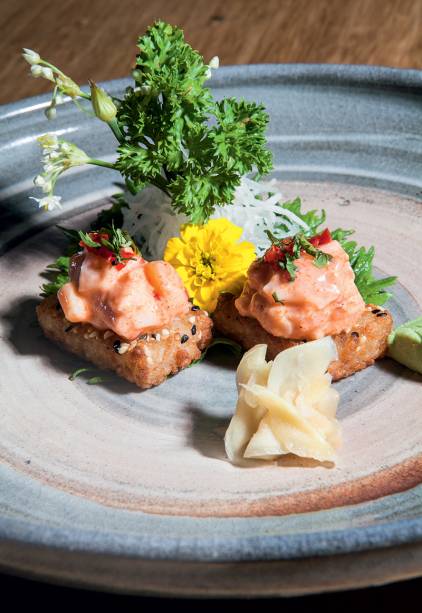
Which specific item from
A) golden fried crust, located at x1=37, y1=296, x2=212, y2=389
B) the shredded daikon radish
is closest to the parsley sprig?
the shredded daikon radish

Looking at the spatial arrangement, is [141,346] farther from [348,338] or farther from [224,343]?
[348,338]

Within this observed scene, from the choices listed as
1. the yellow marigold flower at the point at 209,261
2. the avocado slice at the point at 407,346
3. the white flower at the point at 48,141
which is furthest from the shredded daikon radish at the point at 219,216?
the avocado slice at the point at 407,346

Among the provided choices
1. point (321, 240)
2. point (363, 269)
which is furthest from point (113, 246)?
point (363, 269)

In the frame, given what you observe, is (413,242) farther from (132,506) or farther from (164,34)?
(132,506)

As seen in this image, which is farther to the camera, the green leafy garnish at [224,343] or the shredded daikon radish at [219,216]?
the shredded daikon radish at [219,216]

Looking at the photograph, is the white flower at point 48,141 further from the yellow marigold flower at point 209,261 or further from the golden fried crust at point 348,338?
the golden fried crust at point 348,338

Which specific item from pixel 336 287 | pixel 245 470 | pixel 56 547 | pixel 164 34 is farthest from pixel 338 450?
pixel 164 34

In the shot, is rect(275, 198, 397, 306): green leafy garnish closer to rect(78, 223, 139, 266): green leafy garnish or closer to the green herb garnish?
rect(78, 223, 139, 266): green leafy garnish
